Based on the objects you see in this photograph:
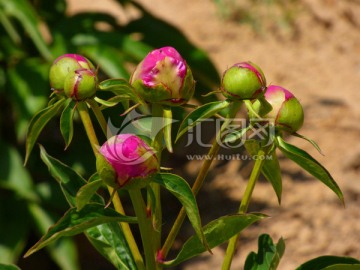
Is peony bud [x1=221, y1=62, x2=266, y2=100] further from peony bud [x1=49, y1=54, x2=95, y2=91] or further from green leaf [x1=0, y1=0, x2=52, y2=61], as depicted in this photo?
green leaf [x1=0, y1=0, x2=52, y2=61]

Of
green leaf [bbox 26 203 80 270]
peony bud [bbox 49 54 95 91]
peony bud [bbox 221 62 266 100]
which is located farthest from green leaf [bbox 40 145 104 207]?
green leaf [bbox 26 203 80 270]

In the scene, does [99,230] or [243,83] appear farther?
[99,230]

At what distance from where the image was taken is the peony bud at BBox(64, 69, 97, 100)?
2.63 feet

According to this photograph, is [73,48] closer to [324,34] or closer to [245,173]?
[245,173]

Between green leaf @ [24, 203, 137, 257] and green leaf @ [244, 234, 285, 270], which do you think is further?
green leaf @ [244, 234, 285, 270]

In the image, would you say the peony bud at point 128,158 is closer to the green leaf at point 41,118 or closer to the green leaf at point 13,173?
the green leaf at point 41,118

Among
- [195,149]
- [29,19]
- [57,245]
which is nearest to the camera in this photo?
[29,19]

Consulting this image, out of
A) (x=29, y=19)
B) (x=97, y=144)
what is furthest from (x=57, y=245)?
(x=97, y=144)

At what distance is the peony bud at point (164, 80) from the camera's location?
2.63 ft

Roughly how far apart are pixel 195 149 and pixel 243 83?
1.91 m

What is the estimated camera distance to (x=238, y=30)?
10.6ft

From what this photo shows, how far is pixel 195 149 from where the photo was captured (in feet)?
8.87

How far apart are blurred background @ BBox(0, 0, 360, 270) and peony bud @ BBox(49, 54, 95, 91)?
1177 millimetres

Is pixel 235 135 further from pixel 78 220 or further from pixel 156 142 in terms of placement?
pixel 78 220
